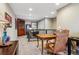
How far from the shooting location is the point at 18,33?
2127mm

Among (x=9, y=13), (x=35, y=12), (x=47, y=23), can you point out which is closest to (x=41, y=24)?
(x=47, y=23)

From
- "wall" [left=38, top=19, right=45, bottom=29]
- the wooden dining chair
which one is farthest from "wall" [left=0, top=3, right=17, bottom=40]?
the wooden dining chair

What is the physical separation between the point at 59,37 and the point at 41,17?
632mm

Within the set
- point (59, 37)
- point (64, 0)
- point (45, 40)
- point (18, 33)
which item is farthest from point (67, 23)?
point (18, 33)

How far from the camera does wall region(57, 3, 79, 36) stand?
6.53ft

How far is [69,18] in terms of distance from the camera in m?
2.01

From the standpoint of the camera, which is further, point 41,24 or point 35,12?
point 41,24

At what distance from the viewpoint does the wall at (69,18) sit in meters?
1.99

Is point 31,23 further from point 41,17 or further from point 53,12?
point 53,12

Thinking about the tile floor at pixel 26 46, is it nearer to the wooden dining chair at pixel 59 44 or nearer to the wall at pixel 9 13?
the wall at pixel 9 13

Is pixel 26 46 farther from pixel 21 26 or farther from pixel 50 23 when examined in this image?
pixel 50 23

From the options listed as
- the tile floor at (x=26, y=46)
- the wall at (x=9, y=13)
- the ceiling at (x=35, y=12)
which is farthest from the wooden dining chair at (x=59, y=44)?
the wall at (x=9, y=13)

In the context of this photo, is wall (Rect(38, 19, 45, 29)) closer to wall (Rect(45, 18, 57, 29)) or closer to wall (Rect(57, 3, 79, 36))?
wall (Rect(45, 18, 57, 29))
